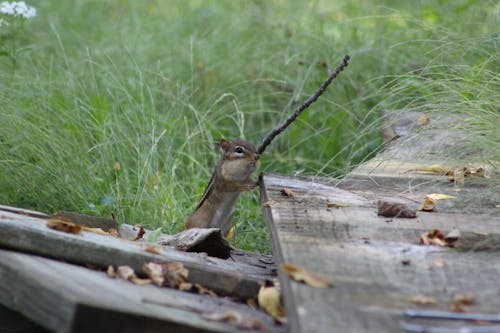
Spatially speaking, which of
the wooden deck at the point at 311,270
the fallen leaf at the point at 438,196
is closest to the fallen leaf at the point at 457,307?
the wooden deck at the point at 311,270

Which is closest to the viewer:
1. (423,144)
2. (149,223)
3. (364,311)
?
(364,311)

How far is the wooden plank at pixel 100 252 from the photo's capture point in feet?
7.89

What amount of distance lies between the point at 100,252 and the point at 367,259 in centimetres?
75

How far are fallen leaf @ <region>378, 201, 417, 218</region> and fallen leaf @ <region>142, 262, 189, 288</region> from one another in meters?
0.70

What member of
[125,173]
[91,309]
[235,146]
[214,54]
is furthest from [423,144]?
[214,54]

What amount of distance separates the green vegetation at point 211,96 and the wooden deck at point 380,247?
0.22m

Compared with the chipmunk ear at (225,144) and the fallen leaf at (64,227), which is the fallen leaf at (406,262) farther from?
the chipmunk ear at (225,144)

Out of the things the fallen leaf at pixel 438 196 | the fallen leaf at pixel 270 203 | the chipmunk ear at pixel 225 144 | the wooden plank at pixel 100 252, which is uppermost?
the chipmunk ear at pixel 225 144

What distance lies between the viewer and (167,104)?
17.8ft

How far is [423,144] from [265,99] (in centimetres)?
215

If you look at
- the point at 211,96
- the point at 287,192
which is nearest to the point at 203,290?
the point at 287,192

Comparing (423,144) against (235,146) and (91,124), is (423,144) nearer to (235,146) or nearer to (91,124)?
(235,146)

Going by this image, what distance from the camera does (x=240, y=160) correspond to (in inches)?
165

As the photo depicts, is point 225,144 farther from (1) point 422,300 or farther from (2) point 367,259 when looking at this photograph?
(1) point 422,300
